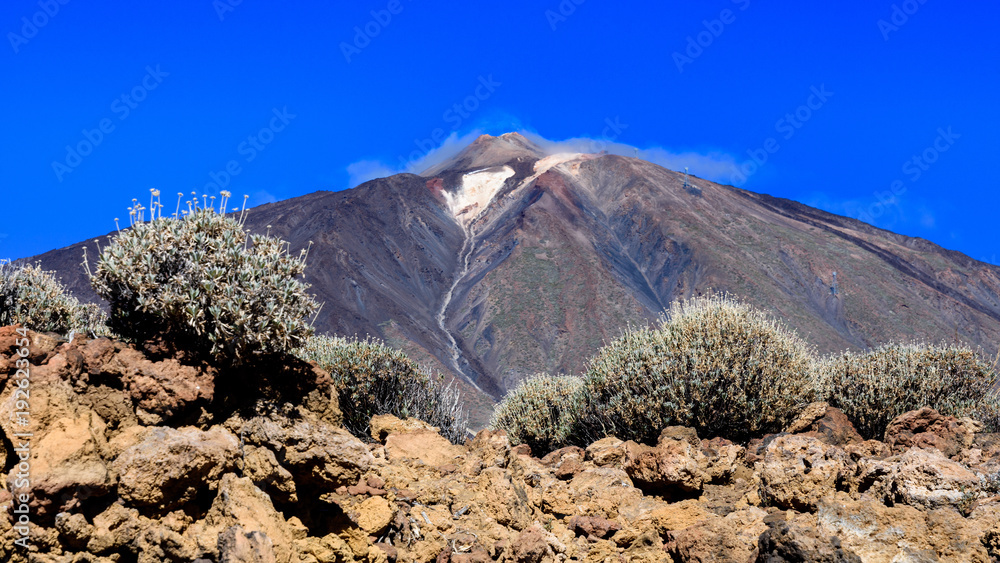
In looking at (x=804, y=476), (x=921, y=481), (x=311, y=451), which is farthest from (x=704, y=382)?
(x=311, y=451)

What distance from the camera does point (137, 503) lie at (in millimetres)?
4066

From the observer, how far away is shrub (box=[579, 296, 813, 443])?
1002cm

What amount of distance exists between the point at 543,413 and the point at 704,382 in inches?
136

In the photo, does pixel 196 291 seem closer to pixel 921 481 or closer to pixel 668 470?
pixel 668 470

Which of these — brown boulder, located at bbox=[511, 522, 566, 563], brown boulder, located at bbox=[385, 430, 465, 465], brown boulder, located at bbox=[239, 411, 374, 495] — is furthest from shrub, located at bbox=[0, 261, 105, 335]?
brown boulder, located at bbox=[511, 522, 566, 563]

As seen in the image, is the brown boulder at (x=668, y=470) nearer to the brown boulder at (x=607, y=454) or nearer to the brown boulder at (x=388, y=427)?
the brown boulder at (x=607, y=454)

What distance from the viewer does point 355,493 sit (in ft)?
17.8

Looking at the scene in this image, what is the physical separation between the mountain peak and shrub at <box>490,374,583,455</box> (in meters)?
112

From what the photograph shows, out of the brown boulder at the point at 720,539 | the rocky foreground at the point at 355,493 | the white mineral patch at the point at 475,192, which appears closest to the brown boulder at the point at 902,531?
the rocky foreground at the point at 355,493

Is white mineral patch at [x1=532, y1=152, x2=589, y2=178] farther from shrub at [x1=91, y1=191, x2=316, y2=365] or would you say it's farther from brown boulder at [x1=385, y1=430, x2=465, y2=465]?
shrub at [x1=91, y1=191, x2=316, y2=365]

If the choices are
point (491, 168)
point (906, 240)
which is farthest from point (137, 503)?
point (906, 240)

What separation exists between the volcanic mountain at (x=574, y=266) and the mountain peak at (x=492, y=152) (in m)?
18.0

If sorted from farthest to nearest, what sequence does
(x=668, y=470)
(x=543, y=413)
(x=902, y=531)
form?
(x=543, y=413)
(x=668, y=470)
(x=902, y=531)

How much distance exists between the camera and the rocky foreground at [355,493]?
3967 mm
